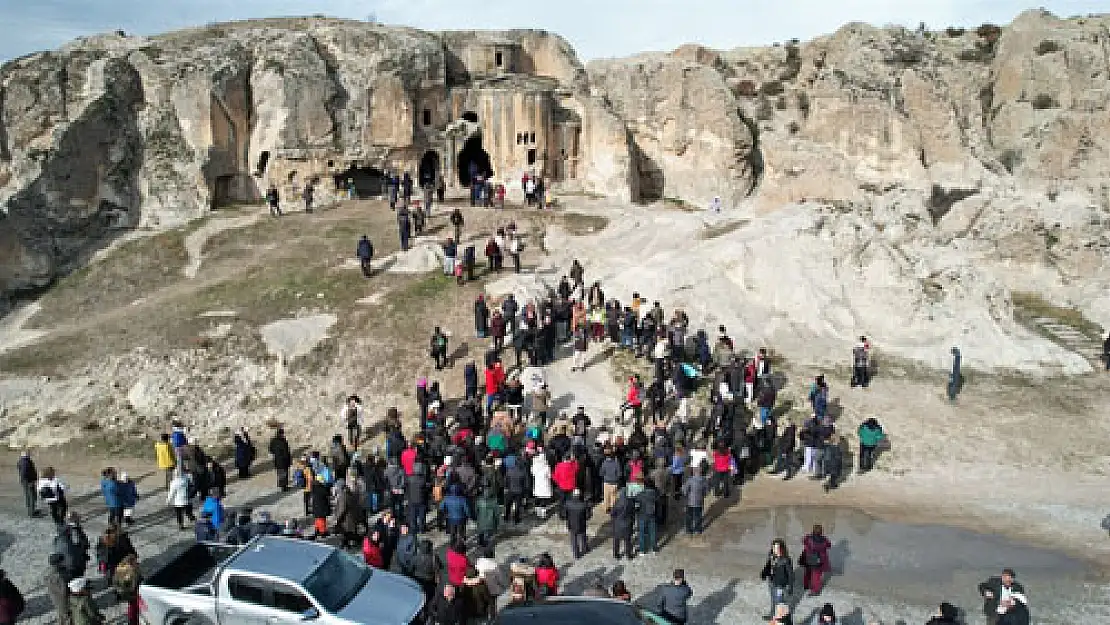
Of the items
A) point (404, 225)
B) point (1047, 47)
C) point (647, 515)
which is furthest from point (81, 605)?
point (1047, 47)

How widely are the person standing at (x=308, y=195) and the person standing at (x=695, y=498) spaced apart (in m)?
24.9

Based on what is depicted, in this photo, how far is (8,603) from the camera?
36.6 ft

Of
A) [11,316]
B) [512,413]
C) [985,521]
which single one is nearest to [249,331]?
[512,413]

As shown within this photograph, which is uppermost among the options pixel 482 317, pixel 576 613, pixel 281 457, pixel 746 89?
pixel 746 89

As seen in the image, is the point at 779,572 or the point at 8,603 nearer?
the point at 8,603

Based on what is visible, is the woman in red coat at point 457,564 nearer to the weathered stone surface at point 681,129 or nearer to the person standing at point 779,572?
the person standing at point 779,572

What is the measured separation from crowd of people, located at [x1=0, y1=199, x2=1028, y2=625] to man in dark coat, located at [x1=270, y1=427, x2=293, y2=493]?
0.14ft

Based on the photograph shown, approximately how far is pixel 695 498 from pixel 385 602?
588cm

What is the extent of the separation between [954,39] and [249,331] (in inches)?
1804

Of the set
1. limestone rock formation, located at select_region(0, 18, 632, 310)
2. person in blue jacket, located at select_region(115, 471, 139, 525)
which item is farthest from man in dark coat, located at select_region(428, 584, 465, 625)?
limestone rock formation, located at select_region(0, 18, 632, 310)

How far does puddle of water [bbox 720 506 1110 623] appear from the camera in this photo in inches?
500

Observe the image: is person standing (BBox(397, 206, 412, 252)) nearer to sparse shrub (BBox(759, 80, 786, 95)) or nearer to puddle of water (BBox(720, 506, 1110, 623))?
puddle of water (BBox(720, 506, 1110, 623))

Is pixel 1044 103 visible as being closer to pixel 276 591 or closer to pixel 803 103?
pixel 803 103

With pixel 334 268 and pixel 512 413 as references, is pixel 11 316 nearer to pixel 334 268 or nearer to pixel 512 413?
pixel 334 268
